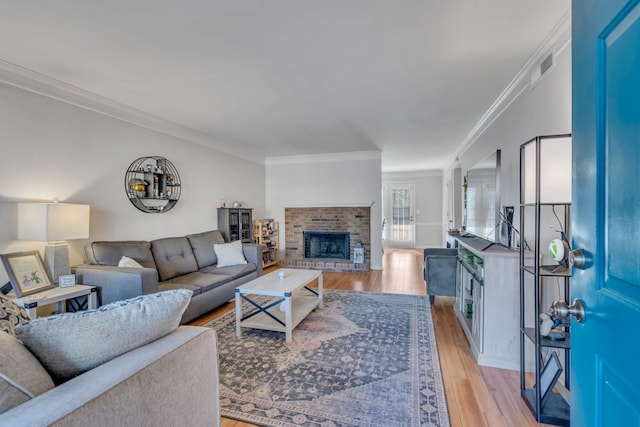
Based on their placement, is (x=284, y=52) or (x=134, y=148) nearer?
(x=284, y=52)

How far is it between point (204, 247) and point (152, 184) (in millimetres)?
1087

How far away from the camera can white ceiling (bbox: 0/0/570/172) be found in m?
1.77

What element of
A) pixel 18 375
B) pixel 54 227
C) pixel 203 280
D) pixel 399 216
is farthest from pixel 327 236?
pixel 18 375

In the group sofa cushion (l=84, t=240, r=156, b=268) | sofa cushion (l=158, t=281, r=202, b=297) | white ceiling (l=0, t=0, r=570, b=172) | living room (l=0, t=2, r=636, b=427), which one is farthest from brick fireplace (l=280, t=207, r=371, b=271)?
sofa cushion (l=84, t=240, r=156, b=268)

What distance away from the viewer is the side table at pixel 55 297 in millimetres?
2150

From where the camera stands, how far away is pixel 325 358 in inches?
92.3

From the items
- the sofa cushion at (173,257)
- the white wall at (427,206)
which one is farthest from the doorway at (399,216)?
the sofa cushion at (173,257)

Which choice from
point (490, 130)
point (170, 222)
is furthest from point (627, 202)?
point (170, 222)

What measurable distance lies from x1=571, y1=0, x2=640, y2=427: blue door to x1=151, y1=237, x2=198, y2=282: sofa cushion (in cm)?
366

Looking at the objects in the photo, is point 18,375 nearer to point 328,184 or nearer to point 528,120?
point 528,120

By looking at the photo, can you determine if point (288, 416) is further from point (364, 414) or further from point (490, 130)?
point (490, 130)

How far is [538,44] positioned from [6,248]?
4.59 m

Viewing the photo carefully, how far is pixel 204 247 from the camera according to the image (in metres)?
4.14

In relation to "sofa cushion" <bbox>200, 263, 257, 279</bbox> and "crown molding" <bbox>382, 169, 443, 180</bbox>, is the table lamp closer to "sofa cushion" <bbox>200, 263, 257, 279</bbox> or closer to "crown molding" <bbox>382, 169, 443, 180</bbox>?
"sofa cushion" <bbox>200, 263, 257, 279</bbox>
